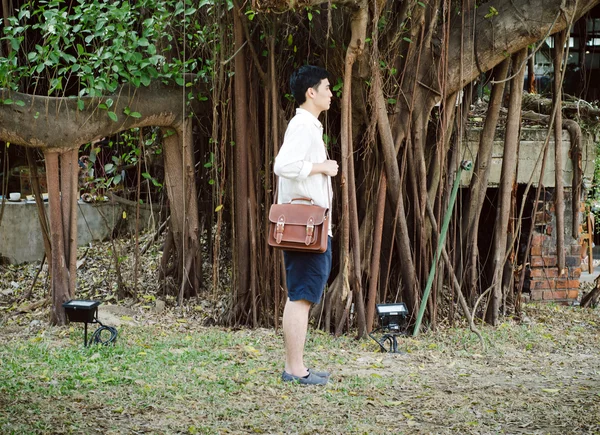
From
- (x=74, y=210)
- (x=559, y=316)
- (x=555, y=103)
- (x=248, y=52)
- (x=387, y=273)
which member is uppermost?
(x=248, y=52)

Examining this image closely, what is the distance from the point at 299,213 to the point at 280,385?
82cm

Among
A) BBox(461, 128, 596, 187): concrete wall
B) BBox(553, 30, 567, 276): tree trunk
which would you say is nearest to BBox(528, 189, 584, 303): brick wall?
BBox(461, 128, 596, 187): concrete wall

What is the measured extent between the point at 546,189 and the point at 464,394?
3.43 metres

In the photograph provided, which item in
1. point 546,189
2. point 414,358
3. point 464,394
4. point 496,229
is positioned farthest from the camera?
point 546,189

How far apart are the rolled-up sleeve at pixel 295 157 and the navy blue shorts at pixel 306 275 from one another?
38cm

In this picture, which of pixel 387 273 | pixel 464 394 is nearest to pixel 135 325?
pixel 387 273

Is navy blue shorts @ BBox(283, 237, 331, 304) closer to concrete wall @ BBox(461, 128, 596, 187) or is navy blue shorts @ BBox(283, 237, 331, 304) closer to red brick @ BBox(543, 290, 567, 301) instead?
concrete wall @ BBox(461, 128, 596, 187)

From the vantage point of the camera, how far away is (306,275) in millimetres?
3660

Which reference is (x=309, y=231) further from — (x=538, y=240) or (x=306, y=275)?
(x=538, y=240)

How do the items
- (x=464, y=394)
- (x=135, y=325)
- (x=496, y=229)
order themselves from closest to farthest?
(x=464, y=394)
(x=135, y=325)
(x=496, y=229)

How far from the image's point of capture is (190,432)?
294 centimetres

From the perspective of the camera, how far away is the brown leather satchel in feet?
11.8

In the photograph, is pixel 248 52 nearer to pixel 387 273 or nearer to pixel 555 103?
pixel 387 273

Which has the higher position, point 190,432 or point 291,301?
point 291,301
